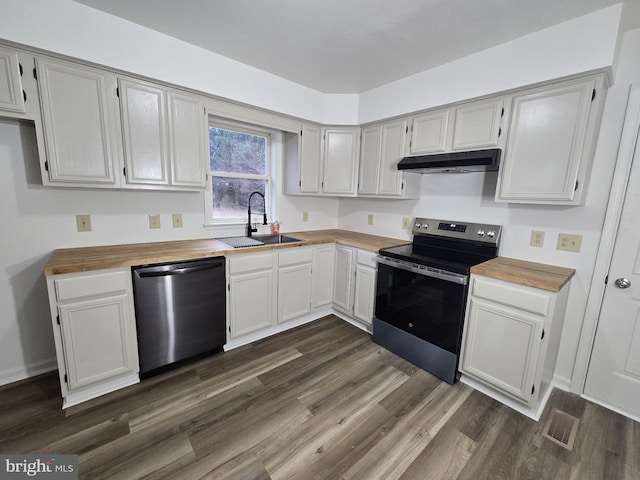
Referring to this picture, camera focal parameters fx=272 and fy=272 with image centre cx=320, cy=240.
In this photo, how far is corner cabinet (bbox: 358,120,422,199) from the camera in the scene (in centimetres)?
269

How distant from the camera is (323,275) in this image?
2.96 meters

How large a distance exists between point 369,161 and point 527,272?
5.83 feet

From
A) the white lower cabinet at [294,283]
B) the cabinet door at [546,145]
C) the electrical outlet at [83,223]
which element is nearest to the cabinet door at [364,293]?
the white lower cabinet at [294,283]

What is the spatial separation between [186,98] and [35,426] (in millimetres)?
2345

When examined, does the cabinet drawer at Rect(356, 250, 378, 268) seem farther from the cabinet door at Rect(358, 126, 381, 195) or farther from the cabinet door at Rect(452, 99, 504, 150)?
the cabinet door at Rect(452, 99, 504, 150)

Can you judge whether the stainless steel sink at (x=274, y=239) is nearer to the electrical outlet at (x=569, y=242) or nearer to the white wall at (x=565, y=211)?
the white wall at (x=565, y=211)

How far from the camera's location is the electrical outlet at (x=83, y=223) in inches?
79.8

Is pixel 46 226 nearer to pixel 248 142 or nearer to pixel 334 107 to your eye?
pixel 248 142

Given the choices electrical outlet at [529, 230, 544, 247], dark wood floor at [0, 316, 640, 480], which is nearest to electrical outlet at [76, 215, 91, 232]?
dark wood floor at [0, 316, 640, 480]

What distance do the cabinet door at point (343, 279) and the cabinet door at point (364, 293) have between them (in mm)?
86

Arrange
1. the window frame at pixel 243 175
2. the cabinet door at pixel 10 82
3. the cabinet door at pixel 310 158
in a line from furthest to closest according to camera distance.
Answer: the cabinet door at pixel 310 158 → the window frame at pixel 243 175 → the cabinet door at pixel 10 82

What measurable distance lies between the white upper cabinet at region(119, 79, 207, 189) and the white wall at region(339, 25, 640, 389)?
7.12 ft

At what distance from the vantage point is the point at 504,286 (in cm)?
178

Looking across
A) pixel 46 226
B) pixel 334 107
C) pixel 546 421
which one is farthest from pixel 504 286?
pixel 46 226
